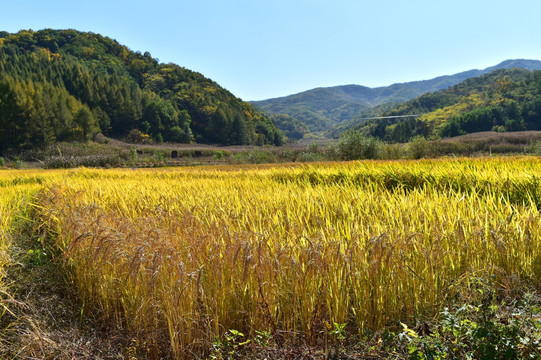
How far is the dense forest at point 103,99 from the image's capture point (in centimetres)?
5178

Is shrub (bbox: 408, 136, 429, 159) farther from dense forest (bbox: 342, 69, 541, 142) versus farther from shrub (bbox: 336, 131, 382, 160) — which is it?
dense forest (bbox: 342, 69, 541, 142)

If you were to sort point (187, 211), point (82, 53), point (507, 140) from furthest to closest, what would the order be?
1. point (82, 53)
2. point (507, 140)
3. point (187, 211)

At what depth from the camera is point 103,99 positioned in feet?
257

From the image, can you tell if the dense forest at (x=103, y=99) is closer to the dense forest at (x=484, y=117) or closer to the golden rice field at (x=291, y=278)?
the dense forest at (x=484, y=117)

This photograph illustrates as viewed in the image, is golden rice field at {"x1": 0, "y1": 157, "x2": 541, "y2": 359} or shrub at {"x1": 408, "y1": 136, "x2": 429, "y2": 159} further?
shrub at {"x1": 408, "y1": 136, "x2": 429, "y2": 159}

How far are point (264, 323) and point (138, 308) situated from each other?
34.8 inches

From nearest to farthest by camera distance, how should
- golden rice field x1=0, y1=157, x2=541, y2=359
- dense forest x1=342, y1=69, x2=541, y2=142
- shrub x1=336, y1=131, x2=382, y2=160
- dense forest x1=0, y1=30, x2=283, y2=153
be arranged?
golden rice field x1=0, y1=157, x2=541, y2=359 < shrub x1=336, y1=131, x2=382, y2=160 < dense forest x1=0, y1=30, x2=283, y2=153 < dense forest x1=342, y1=69, x2=541, y2=142

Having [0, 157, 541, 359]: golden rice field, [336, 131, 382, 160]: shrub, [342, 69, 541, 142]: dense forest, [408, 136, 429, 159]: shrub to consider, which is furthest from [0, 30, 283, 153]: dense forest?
[0, 157, 541, 359]: golden rice field

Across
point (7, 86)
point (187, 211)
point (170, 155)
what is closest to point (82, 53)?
point (7, 86)

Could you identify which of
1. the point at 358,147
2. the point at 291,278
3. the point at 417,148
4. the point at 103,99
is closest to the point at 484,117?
the point at 417,148

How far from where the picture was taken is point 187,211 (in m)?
3.63

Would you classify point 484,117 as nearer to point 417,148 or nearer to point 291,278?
point 417,148

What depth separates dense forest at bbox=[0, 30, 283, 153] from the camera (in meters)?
51.8

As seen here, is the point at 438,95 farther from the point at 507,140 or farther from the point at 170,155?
the point at 170,155
